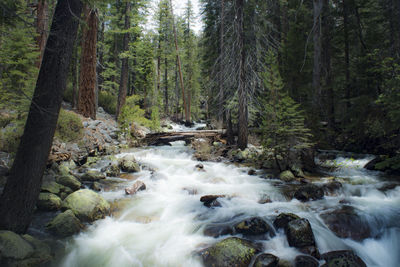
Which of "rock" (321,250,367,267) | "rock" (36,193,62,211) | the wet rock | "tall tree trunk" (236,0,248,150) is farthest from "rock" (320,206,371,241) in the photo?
"tall tree trunk" (236,0,248,150)

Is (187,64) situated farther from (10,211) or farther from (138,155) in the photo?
(10,211)

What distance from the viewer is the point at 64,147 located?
8.30 metres

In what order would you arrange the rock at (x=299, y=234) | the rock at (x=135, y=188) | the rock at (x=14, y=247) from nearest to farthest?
the rock at (x=14, y=247)
the rock at (x=299, y=234)
the rock at (x=135, y=188)

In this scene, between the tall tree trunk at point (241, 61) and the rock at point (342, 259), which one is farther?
the tall tree trunk at point (241, 61)

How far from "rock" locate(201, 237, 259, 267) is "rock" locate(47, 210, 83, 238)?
8.49 ft

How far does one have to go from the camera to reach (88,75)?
12.4m

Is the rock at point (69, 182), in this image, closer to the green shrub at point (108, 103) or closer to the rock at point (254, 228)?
the rock at point (254, 228)

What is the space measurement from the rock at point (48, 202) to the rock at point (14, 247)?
5.00ft

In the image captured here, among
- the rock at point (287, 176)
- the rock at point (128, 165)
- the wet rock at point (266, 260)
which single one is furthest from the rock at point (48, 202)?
the rock at point (287, 176)

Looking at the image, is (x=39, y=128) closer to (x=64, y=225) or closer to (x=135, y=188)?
(x=64, y=225)

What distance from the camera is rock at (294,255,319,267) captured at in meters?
3.36

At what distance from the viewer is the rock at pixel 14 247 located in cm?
308

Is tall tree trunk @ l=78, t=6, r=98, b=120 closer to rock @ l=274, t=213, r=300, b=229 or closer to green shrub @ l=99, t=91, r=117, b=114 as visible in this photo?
green shrub @ l=99, t=91, r=117, b=114

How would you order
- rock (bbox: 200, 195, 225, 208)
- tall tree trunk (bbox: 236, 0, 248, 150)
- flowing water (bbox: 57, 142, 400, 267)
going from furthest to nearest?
tall tree trunk (bbox: 236, 0, 248, 150) → rock (bbox: 200, 195, 225, 208) → flowing water (bbox: 57, 142, 400, 267)
